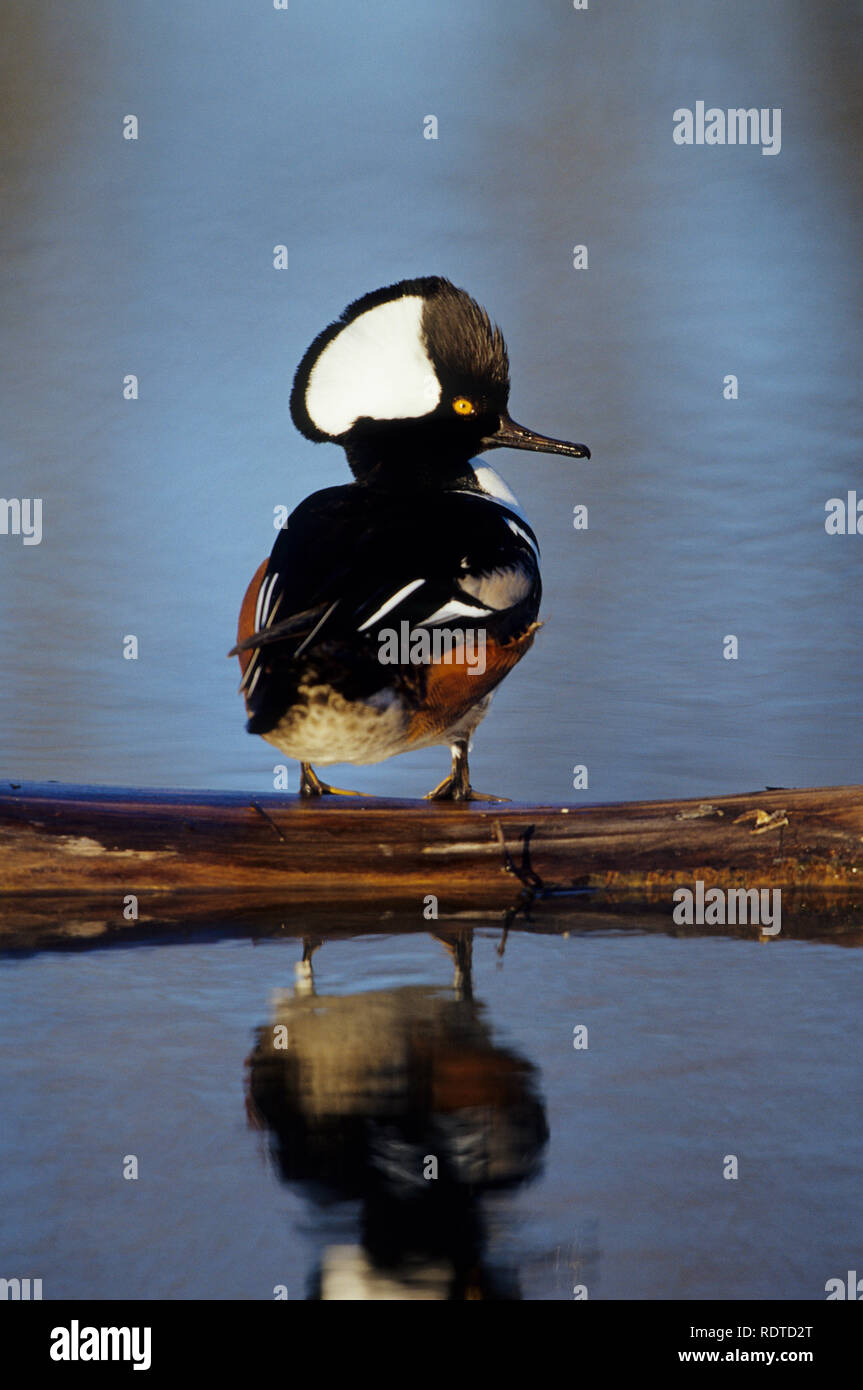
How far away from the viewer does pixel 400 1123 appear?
227cm

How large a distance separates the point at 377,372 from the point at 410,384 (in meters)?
0.08

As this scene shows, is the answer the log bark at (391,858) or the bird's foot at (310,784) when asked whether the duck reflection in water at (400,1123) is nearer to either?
the log bark at (391,858)

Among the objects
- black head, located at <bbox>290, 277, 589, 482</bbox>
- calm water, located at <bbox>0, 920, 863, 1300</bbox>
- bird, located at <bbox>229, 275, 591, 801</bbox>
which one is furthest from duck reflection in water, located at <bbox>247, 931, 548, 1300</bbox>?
black head, located at <bbox>290, 277, 589, 482</bbox>

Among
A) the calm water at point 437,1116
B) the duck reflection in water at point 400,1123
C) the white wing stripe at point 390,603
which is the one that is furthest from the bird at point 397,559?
the duck reflection in water at point 400,1123

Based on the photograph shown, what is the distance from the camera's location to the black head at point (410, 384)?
3459 millimetres

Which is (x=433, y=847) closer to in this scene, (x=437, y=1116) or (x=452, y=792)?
(x=452, y=792)

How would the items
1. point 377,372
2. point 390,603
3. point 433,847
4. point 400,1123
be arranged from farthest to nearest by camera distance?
point 377,372
point 433,847
point 390,603
point 400,1123

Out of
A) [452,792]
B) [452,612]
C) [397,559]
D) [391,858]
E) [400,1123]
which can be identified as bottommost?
[400,1123]

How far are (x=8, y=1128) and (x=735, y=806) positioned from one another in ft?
5.16

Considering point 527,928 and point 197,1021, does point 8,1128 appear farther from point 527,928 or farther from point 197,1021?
point 527,928

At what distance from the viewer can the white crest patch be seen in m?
3.47

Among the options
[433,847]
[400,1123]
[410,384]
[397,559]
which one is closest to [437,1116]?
[400,1123]

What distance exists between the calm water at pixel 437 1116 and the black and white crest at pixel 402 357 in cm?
122

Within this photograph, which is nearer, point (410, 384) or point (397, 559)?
point (397, 559)
